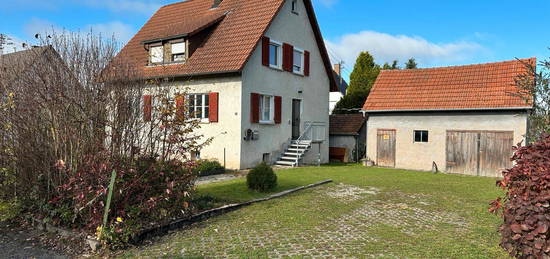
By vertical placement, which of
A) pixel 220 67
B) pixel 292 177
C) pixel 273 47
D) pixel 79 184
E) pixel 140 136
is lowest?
pixel 292 177

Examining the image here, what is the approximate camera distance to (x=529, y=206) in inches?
186

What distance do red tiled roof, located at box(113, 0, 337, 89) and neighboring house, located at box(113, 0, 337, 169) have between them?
0.17 feet

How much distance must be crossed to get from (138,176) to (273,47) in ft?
39.9

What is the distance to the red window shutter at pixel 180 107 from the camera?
7532mm

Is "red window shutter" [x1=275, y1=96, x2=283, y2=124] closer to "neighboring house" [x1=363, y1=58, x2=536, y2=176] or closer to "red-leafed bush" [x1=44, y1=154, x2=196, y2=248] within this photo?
"neighboring house" [x1=363, y1=58, x2=536, y2=176]

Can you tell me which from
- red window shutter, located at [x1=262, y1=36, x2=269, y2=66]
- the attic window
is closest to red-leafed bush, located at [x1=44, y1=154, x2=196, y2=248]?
red window shutter, located at [x1=262, y1=36, x2=269, y2=66]

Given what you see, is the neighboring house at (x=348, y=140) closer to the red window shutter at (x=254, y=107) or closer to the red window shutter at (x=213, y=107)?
the red window shutter at (x=254, y=107)

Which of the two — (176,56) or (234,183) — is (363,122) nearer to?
(176,56)

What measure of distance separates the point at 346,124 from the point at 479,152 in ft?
24.0

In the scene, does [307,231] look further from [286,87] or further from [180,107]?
[286,87]

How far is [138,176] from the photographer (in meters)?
6.81

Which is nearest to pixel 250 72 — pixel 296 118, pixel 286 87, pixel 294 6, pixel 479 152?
pixel 286 87

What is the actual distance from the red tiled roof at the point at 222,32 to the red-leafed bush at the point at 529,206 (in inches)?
445

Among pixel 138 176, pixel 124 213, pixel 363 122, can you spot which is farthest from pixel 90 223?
pixel 363 122
